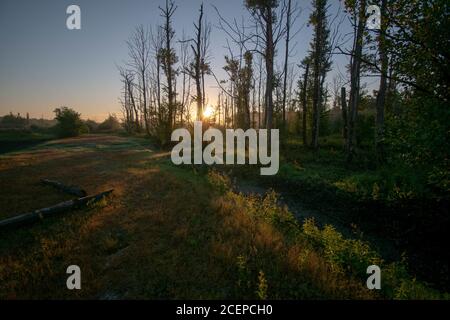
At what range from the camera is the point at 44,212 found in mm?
6863

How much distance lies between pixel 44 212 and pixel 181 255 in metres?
4.95

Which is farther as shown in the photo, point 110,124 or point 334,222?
point 110,124

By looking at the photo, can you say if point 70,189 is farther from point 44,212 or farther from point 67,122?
point 67,122

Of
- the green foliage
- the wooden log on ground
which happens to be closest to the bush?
the green foliage

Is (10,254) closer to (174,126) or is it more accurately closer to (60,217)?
(60,217)

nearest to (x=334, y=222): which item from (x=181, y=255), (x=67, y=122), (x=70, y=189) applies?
(x=181, y=255)

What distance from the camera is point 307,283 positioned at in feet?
13.2

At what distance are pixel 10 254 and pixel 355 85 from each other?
19.3m

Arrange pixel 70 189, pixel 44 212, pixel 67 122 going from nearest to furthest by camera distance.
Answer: pixel 44 212, pixel 70 189, pixel 67 122

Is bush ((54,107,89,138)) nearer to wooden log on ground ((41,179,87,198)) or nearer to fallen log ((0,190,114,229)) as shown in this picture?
wooden log on ground ((41,179,87,198))

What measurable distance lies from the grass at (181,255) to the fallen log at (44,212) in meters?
0.24

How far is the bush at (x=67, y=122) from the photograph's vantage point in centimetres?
3456

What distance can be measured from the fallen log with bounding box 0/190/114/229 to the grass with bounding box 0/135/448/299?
9.6 inches

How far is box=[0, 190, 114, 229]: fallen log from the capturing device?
20.3 feet
